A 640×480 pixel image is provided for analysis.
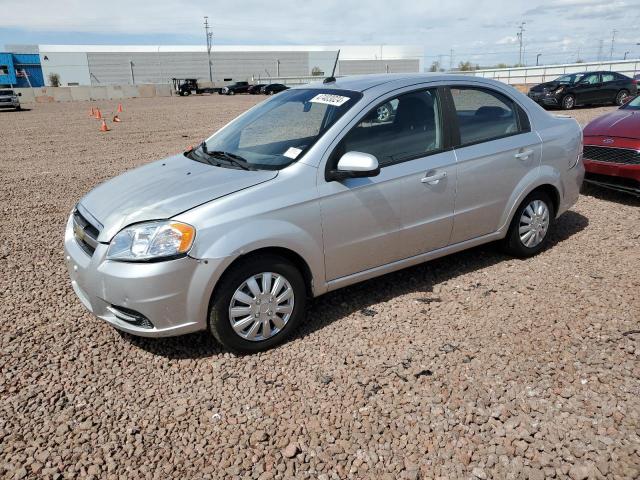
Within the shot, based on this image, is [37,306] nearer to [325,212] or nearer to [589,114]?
[325,212]

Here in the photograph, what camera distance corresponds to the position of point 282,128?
414cm

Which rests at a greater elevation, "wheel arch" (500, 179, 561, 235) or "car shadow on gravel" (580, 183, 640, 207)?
"wheel arch" (500, 179, 561, 235)

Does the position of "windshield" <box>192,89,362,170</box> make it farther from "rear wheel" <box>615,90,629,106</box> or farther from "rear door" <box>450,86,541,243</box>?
"rear wheel" <box>615,90,629,106</box>

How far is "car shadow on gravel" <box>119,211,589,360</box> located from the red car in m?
1.54

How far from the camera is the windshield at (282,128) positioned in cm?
376

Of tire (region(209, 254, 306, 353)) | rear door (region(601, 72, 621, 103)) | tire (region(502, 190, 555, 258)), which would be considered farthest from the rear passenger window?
rear door (region(601, 72, 621, 103))

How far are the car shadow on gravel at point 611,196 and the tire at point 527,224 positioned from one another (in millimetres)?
2640

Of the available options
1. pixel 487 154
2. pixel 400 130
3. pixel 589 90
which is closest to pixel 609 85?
pixel 589 90

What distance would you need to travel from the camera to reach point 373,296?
4371 mm

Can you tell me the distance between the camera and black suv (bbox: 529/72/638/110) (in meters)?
20.2

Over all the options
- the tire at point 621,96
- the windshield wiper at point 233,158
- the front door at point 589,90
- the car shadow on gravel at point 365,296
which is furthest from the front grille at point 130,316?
the tire at point 621,96

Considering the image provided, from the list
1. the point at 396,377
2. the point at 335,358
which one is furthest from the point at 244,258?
the point at 396,377

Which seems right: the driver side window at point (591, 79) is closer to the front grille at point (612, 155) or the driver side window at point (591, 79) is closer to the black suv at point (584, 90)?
the black suv at point (584, 90)

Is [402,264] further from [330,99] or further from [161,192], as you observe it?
[161,192]
